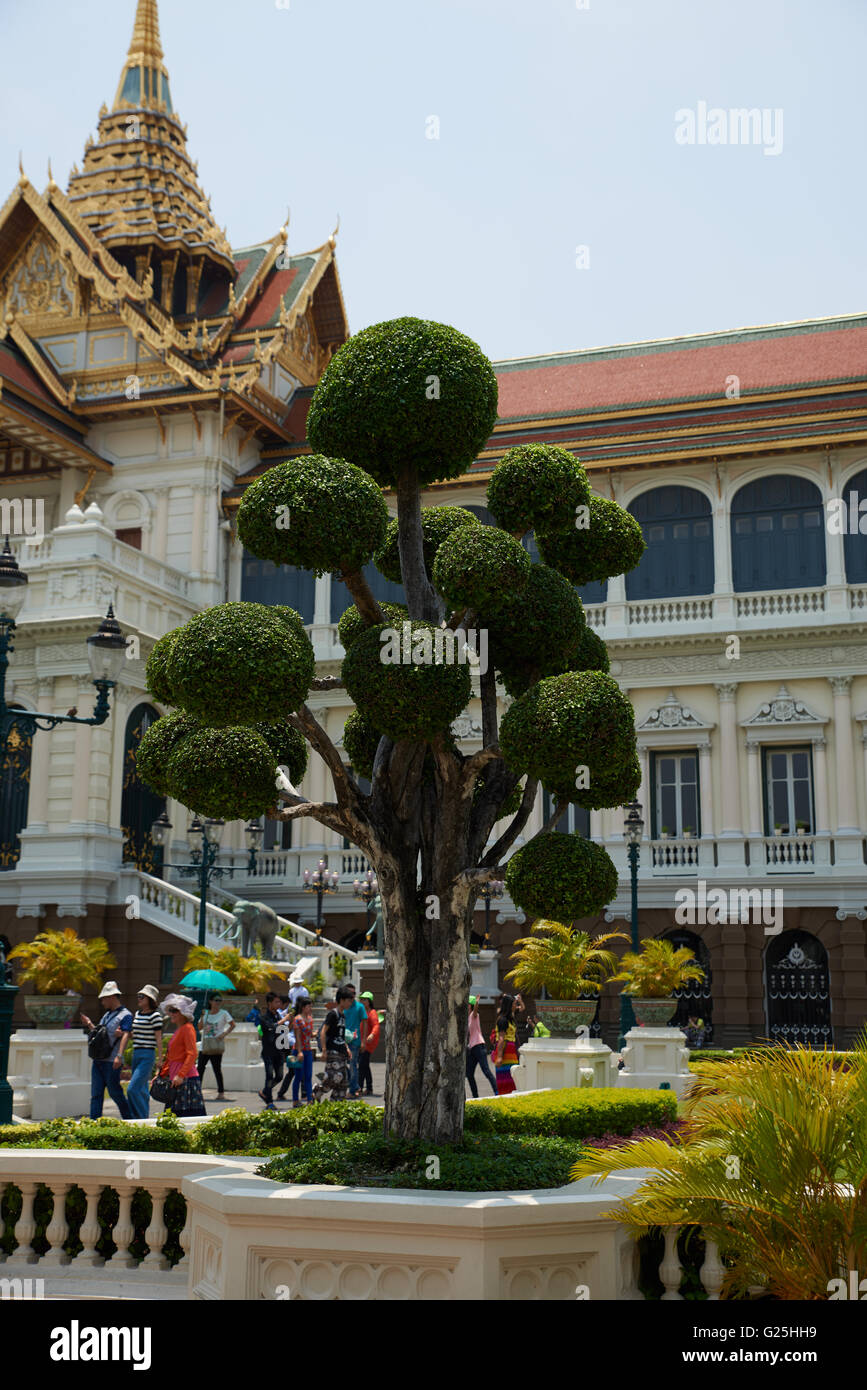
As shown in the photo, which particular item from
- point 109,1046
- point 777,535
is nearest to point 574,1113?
point 109,1046

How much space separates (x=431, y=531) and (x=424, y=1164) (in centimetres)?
433

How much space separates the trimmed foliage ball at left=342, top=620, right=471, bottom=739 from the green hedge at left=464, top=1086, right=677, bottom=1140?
3.13 meters

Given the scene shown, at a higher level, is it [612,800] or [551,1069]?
[612,800]

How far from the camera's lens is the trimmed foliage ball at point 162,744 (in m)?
8.73

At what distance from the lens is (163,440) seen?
3341 cm

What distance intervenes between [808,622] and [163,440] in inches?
638

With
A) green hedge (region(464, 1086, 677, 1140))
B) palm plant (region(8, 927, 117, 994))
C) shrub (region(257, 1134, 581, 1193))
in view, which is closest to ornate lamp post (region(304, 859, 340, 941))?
palm plant (region(8, 927, 117, 994))

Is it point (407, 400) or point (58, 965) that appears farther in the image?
point (58, 965)

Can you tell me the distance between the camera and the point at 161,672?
27.8ft

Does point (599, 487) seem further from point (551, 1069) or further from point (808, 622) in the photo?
point (551, 1069)

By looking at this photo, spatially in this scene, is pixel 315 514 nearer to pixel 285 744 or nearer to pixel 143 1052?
pixel 285 744

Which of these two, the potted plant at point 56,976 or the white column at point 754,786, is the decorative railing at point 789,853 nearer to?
the white column at point 754,786

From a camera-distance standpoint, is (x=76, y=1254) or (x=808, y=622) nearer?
(x=76, y=1254)
